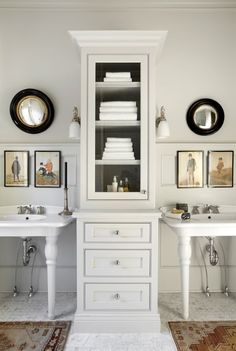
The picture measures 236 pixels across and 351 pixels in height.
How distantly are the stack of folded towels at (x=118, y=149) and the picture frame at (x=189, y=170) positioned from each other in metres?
0.70

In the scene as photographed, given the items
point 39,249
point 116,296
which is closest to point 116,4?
point 39,249

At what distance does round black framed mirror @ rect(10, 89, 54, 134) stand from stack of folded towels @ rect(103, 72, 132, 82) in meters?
0.73

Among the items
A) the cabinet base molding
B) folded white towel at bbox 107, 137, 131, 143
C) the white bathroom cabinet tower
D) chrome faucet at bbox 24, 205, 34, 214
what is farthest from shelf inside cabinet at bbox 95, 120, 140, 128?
the cabinet base molding

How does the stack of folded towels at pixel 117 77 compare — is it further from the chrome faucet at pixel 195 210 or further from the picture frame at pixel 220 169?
the chrome faucet at pixel 195 210

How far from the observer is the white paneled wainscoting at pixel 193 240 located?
2602mm

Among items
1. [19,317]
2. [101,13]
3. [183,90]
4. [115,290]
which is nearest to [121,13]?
[101,13]

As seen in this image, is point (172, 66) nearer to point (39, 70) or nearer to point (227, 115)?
point (227, 115)

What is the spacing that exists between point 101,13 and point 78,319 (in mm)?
2702

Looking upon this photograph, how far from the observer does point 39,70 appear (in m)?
2.58

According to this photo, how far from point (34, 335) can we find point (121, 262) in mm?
822

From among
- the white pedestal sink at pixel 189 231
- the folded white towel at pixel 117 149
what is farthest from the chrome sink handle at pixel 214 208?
the folded white towel at pixel 117 149

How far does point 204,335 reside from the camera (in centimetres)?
195

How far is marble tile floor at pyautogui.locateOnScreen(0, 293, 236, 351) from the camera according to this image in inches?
72.6

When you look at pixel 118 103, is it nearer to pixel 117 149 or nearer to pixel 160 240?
pixel 117 149
